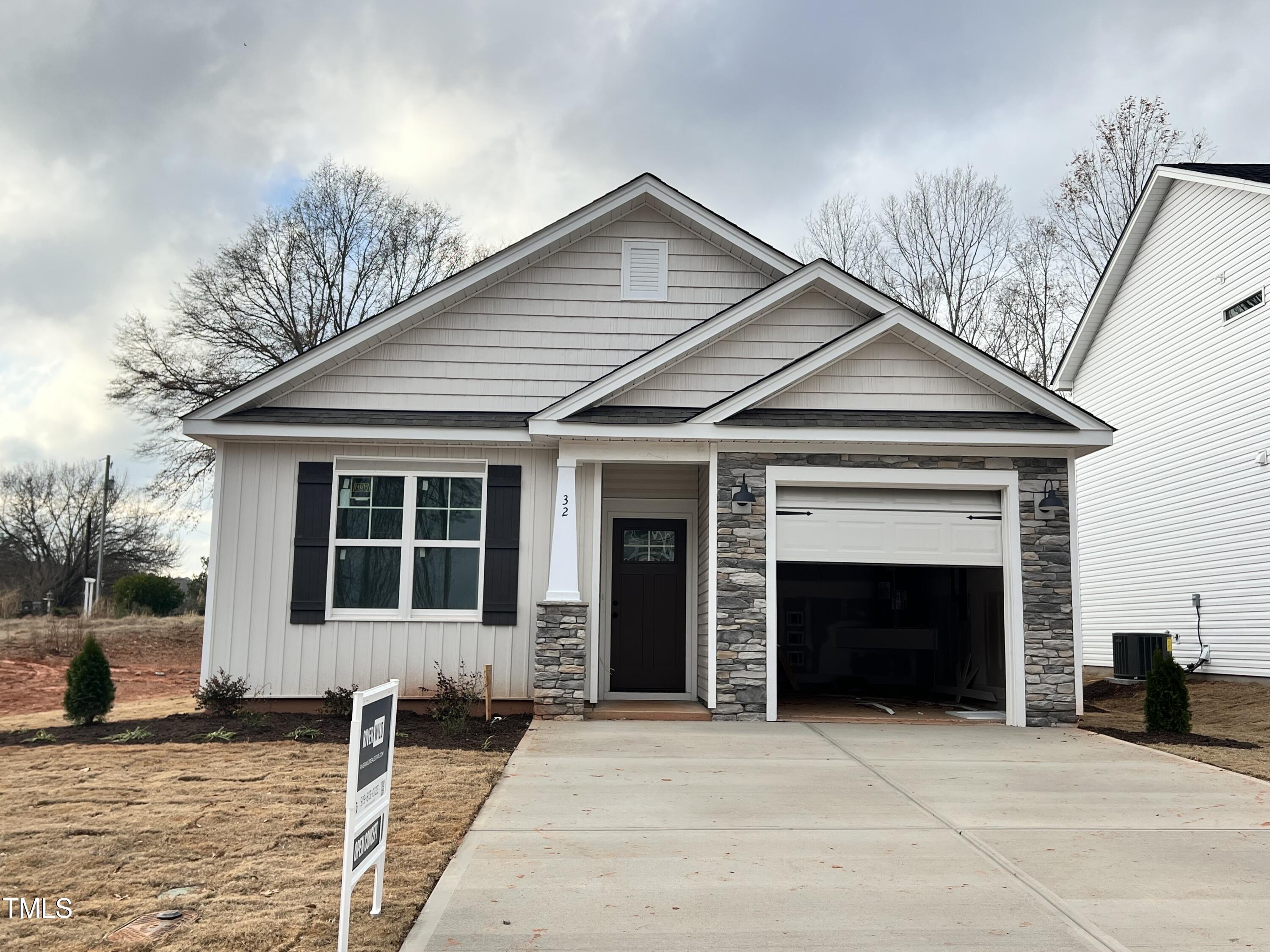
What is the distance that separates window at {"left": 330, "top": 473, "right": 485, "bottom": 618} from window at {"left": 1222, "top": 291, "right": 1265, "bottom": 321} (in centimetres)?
1141

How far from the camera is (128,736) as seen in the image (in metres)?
8.77

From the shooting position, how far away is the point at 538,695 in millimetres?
9898

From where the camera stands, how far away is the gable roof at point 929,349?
9.93m

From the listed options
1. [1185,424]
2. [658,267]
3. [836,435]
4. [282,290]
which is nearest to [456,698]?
[836,435]

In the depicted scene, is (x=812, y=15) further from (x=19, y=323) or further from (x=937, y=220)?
(x=19, y=323)

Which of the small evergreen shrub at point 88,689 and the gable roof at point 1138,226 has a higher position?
the gable roof at point 1138,226

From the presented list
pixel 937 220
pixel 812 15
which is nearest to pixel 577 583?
pixel 812 15

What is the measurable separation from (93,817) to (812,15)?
43.1 ft

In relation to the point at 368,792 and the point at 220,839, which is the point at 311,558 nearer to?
the point at 220,839

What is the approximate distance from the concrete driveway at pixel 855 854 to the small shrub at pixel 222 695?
3603 millimetres

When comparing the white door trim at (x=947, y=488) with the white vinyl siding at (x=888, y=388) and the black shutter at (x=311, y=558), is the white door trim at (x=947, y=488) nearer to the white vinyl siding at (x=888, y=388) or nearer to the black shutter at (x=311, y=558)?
the white vinyl siding at (x=888, y=388)

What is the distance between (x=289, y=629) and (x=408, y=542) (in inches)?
60.2

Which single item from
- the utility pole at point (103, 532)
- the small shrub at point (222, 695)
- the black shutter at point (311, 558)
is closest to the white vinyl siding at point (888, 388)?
the black shutter at point (311, 558)

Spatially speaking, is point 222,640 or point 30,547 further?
point 30,547
